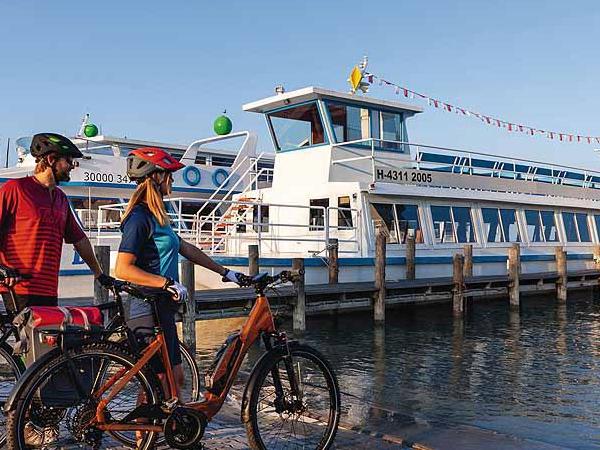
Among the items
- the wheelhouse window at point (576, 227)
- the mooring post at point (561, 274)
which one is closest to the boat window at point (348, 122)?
the mooring post at point (561, 274)

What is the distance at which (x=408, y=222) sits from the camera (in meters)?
16.7

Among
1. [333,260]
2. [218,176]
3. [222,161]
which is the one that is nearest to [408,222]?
[333,260]

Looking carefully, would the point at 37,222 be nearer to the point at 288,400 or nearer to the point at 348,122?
the point at 288,400

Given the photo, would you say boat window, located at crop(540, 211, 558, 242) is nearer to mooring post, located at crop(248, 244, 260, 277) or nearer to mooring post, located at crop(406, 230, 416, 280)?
mooring post, located at crop(406, 230, 416, 280)

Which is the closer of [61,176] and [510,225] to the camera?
[61,176]

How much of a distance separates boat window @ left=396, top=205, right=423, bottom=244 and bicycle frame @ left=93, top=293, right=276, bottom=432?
12510 millimetres

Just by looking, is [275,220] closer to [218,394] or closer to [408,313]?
[408,313]

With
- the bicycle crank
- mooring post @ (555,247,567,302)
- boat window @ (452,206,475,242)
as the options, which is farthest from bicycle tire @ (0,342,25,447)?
mooring post @ (555,247,567,302)

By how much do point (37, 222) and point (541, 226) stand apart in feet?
60.1

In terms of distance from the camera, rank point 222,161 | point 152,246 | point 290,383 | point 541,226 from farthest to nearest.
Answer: point 222,161 < point 541,226 < point 290,383 < point 152,246

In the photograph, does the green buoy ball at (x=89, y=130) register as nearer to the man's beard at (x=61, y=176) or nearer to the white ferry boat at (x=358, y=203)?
the white ferry boat at (x=358, y=203)

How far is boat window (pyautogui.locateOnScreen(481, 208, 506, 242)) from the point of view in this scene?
1850 centimetres

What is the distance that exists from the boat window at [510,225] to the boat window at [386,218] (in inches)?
165

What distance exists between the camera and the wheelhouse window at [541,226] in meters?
19.9
